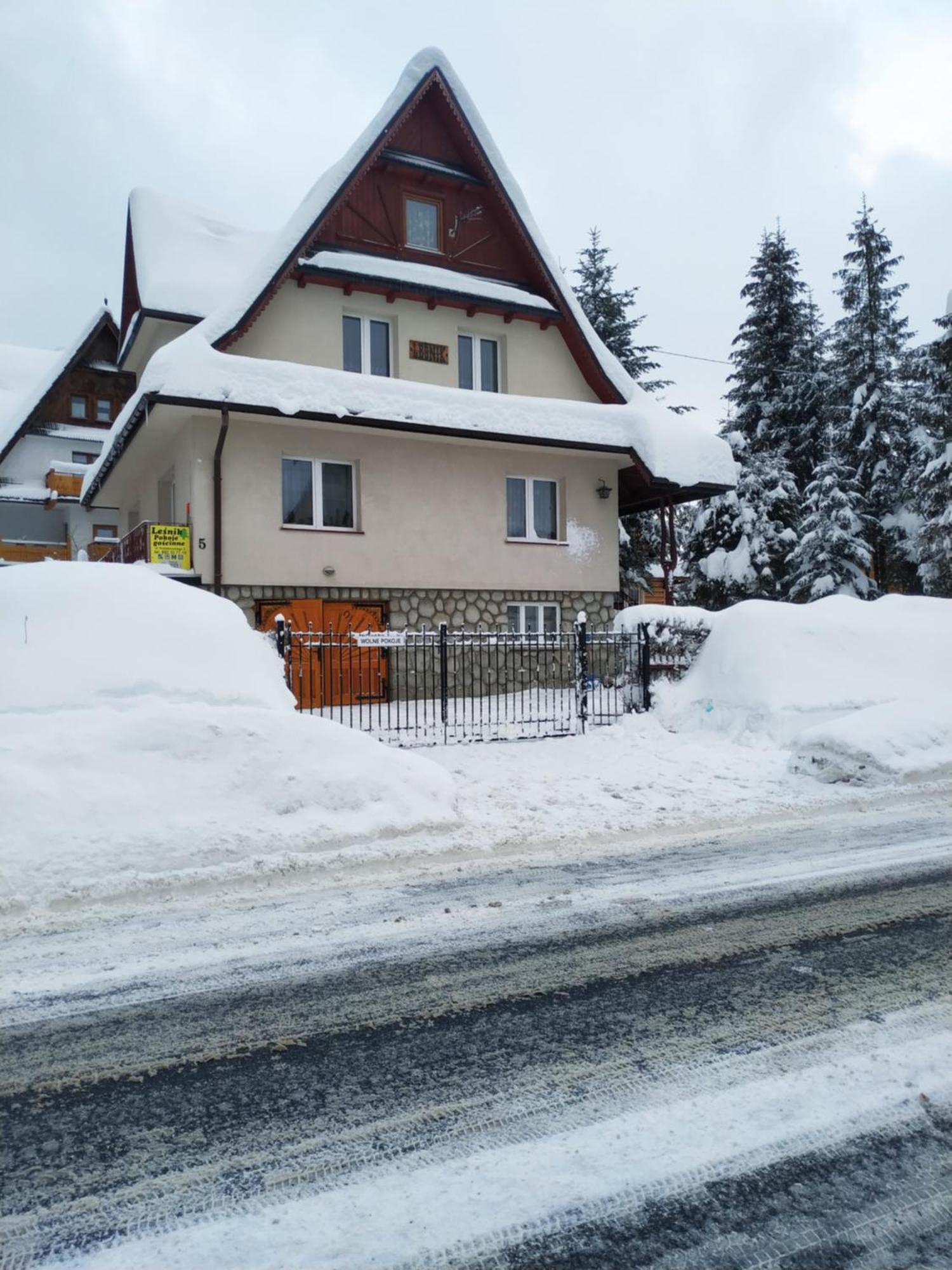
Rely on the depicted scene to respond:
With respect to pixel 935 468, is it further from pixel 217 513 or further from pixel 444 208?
pixel 217 513

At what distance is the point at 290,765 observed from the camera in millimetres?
6418

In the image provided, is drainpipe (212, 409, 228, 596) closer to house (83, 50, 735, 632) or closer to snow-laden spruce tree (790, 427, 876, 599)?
house (83, 50, 735, 632)

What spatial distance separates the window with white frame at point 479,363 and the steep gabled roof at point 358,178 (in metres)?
1.79

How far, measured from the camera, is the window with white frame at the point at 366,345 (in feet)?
56.5

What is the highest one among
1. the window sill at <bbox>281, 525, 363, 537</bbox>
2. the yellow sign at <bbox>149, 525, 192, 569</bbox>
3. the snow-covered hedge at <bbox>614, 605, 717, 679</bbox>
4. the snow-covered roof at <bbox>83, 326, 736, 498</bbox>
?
the snow-covered roof at <bbox>83, 326, 736, 498</bbox>

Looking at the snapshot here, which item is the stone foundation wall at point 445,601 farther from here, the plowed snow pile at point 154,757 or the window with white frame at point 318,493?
the plowed snow pile at point 154,757

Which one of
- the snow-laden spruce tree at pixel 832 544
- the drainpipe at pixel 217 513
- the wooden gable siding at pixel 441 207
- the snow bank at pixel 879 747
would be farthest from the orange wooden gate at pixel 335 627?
the snow-laden spruce tree at pixel 832 544

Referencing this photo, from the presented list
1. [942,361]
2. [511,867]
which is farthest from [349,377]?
[942,361]

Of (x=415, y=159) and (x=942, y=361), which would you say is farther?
(x=942, y=361)

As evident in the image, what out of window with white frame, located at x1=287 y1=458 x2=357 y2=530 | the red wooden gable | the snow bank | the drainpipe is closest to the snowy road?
the snow bank

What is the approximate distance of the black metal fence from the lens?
11.1m

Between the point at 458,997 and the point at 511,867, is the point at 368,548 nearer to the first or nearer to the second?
the point at 511,867

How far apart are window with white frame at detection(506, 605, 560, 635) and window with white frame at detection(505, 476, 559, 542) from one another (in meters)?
1.42

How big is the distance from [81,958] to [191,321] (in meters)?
16.8
